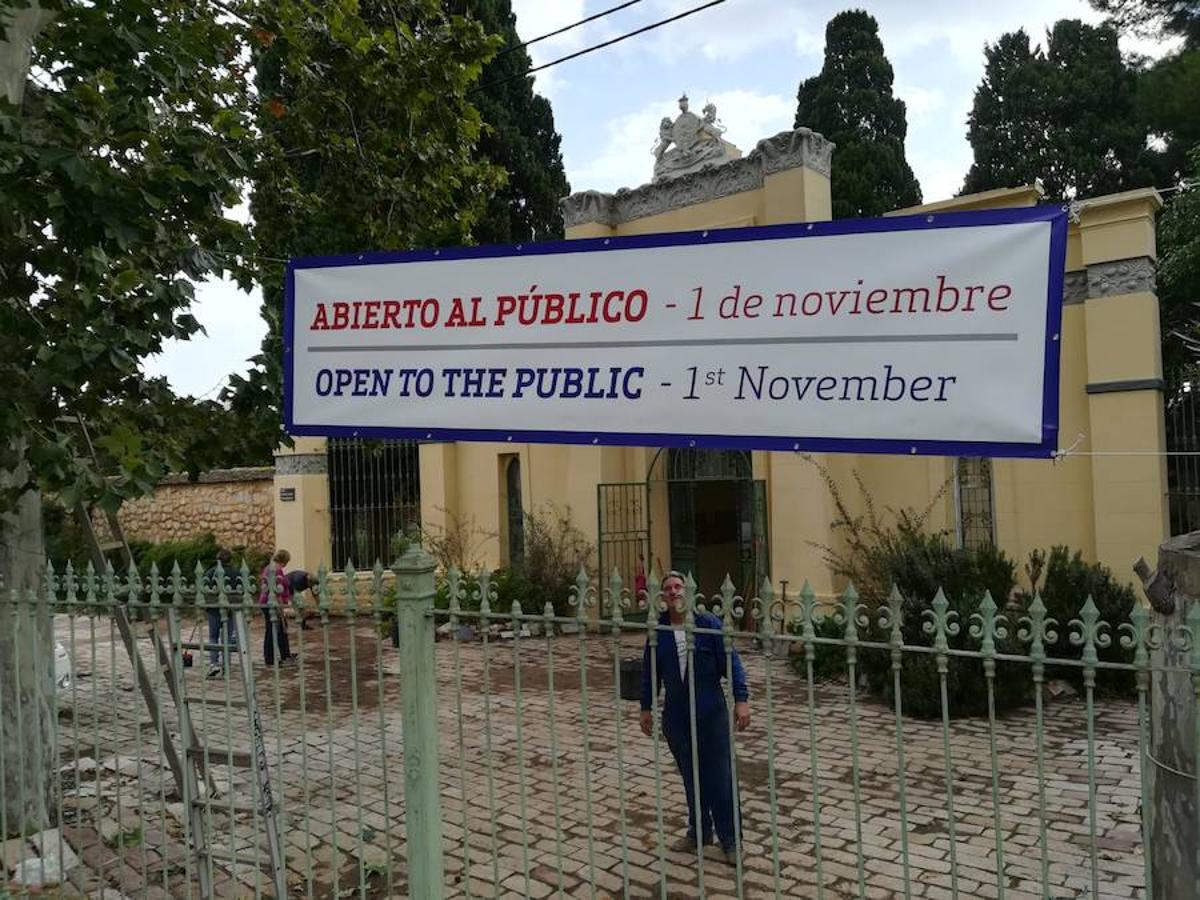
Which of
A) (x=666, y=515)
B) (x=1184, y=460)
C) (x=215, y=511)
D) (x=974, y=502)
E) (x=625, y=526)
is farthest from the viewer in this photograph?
(x=215, y=511)

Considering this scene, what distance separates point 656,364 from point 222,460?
3.21 metres

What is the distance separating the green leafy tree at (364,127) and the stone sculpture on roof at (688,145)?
5069 mm

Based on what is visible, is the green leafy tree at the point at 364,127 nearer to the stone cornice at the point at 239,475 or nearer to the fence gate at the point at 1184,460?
the fence gate at the point at 1184,460

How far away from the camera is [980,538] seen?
10.0m

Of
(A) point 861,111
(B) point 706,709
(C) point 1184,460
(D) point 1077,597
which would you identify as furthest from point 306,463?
(A) point 861,111

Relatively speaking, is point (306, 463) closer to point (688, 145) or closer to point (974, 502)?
point (688, 145)

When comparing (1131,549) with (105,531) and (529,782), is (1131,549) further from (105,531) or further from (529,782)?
(105,531)

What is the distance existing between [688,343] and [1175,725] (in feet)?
5.61

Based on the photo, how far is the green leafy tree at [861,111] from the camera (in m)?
20.3

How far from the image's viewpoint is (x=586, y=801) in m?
4.88

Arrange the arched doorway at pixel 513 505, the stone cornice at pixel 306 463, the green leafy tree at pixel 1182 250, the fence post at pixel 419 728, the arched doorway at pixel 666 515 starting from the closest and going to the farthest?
the fence post at pixel 419 728, the green leafy tree at pixel 1182 250, the arched doorway at pixel 666 515, the arched doorway at pixel 513 505, the stone cornice at pixel 306 463

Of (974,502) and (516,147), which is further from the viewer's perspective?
(516,147)

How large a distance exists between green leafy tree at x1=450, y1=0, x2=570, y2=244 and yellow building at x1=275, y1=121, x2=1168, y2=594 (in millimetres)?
4940

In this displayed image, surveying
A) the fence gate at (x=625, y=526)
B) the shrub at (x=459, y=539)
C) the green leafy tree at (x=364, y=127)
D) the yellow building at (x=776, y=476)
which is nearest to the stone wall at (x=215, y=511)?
the yellow building at (x=776, y=476)
